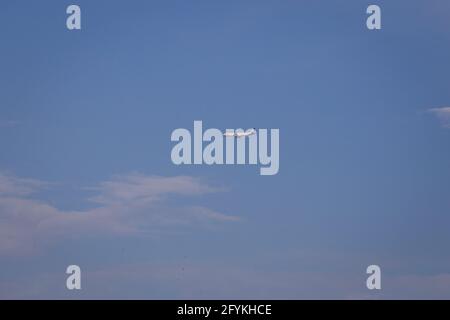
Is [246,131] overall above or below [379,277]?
above
